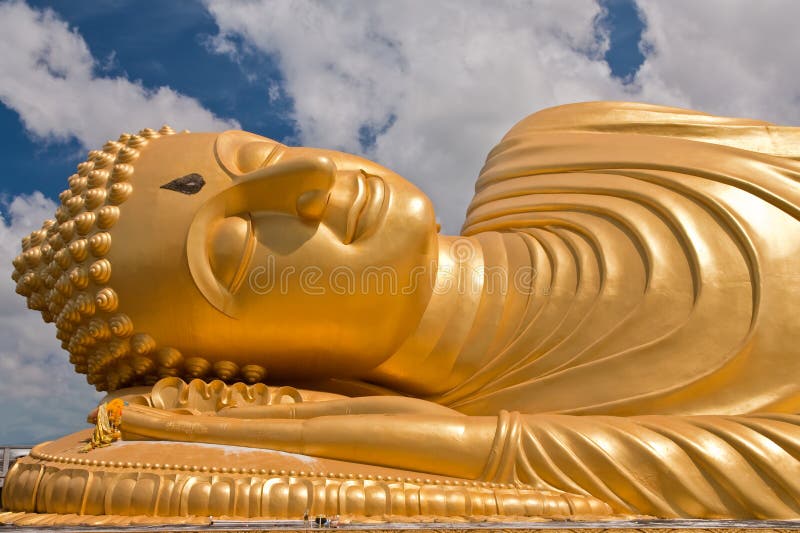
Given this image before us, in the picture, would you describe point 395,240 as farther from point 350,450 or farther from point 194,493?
point 194,493

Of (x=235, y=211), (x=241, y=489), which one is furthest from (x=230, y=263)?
(x=241, y=489)

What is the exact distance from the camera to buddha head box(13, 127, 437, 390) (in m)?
3.70

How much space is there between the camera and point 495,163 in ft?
16.2

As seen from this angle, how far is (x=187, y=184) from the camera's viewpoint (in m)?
3.80

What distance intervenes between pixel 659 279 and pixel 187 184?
104 inches

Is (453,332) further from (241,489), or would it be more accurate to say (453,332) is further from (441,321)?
(241,489)

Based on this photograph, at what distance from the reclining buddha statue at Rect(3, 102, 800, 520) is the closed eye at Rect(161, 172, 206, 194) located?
21 millimetres

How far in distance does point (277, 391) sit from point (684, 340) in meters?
2.18

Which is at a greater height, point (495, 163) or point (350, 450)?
point (495, 163)

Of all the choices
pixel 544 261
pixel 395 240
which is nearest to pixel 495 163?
pixel 544 261

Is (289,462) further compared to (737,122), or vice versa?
(737,122)

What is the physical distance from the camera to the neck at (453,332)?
4.09 meters

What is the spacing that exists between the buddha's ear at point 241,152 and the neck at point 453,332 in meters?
1.19

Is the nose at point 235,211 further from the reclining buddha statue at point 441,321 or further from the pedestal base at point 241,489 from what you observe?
the pedestal base at point 241,489
